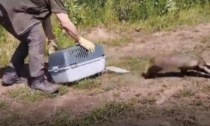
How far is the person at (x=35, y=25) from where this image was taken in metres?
5.60

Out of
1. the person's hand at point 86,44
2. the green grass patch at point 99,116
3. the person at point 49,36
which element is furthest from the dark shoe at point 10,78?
the green grass patch at point 99,116

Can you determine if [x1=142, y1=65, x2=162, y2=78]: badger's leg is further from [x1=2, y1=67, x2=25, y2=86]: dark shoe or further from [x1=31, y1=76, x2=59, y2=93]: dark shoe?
[x1=2, y1=67, x2=25, y2=86]: dark shoe

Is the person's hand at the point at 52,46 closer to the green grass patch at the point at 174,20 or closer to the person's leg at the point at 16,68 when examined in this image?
the person's leg at the point at 16,68

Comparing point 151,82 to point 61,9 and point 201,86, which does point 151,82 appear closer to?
point 201,86

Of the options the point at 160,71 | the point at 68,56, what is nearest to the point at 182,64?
the point at 160,71

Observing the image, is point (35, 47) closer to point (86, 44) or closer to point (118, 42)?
point (86, 44)

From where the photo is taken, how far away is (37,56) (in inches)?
227

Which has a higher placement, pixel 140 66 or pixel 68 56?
pixel 68 56

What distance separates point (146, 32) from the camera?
7.75 m

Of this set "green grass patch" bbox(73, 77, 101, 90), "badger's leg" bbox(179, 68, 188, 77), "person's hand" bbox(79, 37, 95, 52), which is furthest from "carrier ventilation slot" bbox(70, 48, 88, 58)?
"badger's leg" bbox(179, 68, 188, 77)

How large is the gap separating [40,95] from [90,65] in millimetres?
616

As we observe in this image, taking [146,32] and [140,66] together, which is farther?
[146,32]

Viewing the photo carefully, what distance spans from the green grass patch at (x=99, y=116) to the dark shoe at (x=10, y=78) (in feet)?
3.52

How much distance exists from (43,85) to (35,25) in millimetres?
628
